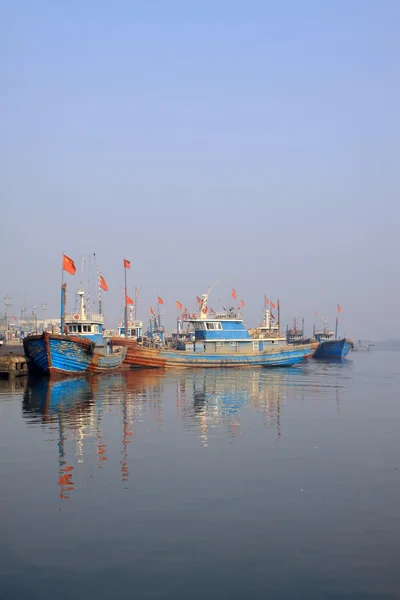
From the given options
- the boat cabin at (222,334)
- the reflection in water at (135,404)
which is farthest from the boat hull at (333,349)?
the reflection in water at (135,404)

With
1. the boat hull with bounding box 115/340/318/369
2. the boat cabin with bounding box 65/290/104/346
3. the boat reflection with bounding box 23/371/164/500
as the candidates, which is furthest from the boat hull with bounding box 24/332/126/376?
the boat hull with bounding box 115/340/318/369

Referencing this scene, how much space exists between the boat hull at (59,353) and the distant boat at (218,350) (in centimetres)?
1166

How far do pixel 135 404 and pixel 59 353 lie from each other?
18.5 meters

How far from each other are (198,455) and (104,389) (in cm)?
2469

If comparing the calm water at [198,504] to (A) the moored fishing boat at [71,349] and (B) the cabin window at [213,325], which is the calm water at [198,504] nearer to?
(A) the moored fishing boat at [71,349]

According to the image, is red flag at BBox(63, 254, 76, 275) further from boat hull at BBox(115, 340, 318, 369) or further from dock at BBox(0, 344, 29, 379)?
boat hull at BBox(115, 340, 318, 369)

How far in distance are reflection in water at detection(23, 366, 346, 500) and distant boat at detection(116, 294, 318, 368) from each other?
18.1 feet

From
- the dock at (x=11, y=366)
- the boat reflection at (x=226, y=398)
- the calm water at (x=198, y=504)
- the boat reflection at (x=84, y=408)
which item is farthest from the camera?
the dock at (x=11, y=366)

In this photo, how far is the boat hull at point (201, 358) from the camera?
70.1m

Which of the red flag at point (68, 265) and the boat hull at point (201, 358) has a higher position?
the red flag at point (68, 265)

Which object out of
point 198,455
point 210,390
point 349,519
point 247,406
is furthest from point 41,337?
point 349,519

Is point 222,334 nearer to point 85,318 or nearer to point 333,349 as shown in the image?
point 85,318

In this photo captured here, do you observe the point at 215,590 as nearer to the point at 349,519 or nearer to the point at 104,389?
the point at 349,519

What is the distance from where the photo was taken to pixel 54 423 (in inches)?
1219
